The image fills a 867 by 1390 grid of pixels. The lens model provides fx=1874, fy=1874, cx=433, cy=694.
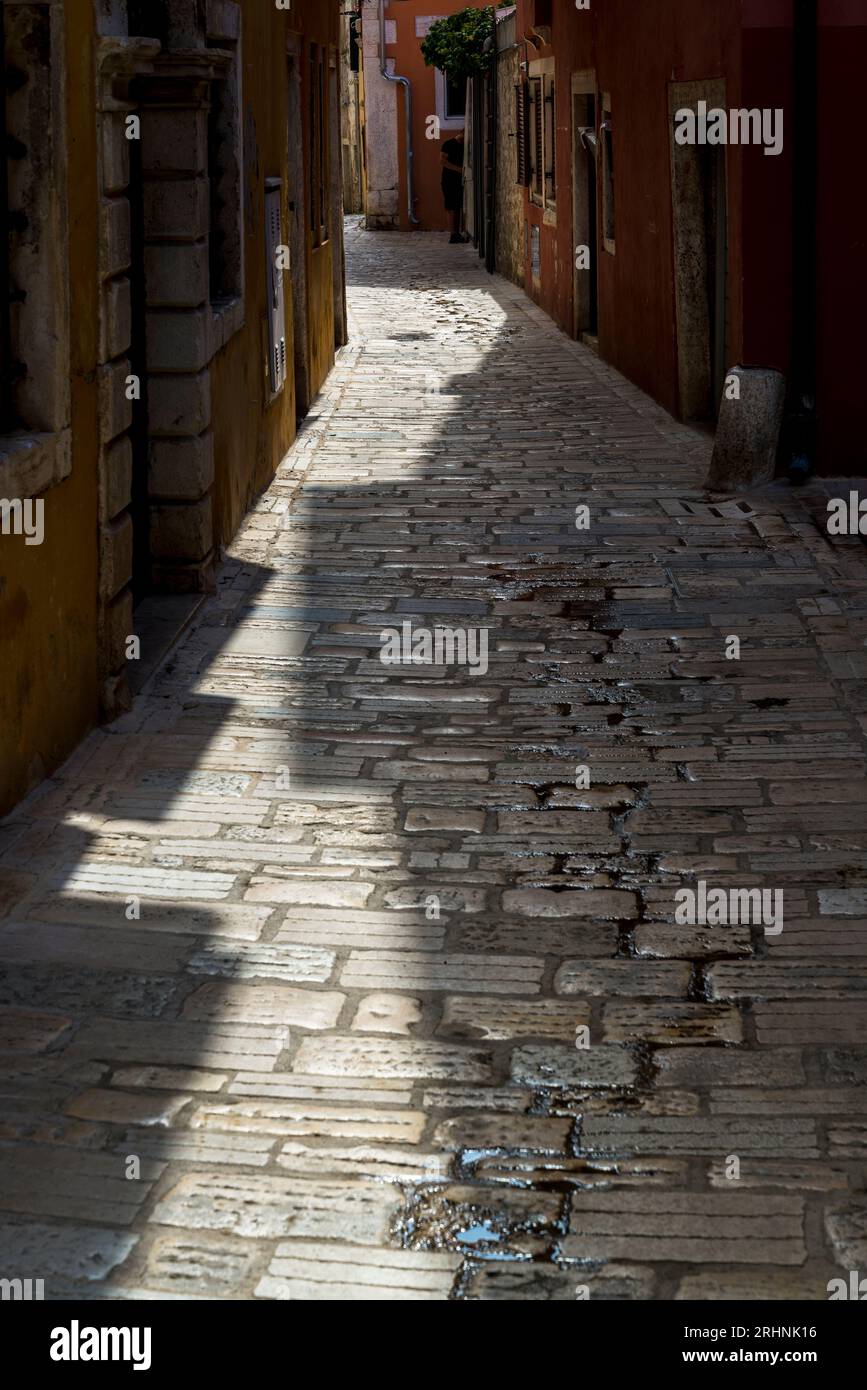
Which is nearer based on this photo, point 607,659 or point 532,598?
point 607,659

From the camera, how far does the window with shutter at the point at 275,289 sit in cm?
1161

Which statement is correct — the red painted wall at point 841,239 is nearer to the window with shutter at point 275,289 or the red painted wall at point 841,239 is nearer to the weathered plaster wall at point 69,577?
the window with shutter at point 275,289

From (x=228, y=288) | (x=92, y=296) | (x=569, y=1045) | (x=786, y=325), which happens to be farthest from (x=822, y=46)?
(x=569, y=1045)

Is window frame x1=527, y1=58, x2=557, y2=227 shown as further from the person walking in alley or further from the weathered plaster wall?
the weathered plaster wall

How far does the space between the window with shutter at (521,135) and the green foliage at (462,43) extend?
5.87 meters

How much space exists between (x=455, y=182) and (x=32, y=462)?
1257 inches

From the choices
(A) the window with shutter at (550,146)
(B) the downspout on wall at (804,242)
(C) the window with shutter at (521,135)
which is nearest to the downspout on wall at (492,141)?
(C) the window with shutter at (521,135)

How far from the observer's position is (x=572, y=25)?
19328mm

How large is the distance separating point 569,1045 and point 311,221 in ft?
39.2

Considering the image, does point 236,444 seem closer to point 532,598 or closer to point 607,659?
point 532,598

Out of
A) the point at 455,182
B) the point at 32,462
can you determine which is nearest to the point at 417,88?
the point at 455,182

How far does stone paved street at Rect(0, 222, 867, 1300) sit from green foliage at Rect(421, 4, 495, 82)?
24.6 metres

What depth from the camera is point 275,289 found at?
11.9m

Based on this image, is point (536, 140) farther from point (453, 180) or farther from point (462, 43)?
point (453, 180)
